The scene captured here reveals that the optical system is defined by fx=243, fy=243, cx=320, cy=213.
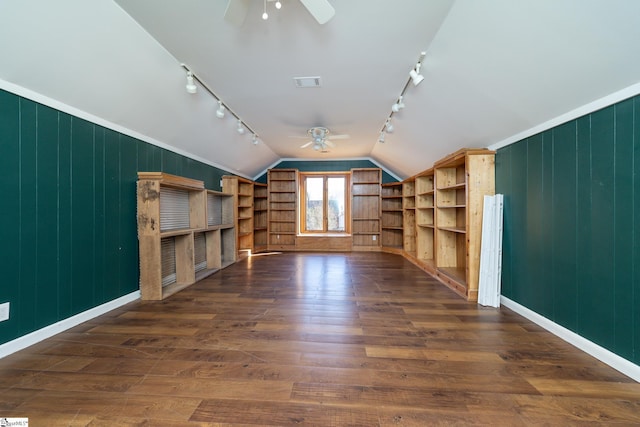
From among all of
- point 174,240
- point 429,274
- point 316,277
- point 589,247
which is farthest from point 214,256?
point 589,247

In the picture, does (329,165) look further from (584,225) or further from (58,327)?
(58,327)

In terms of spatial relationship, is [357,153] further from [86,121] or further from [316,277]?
[86,121]

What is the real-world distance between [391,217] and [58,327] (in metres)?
7.00

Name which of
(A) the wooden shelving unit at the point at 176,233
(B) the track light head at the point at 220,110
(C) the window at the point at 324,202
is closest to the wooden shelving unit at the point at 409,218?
(C) the window at the point at 324,202

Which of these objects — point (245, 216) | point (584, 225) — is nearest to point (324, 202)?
point (245, 216)

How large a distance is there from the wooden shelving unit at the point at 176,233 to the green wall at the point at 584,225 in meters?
4.37

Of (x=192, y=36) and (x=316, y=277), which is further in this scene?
(x=316, y=277)

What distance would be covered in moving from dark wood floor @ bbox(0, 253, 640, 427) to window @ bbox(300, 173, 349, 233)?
15.8 ft

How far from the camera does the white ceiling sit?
1.67 meters

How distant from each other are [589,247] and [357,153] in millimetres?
5543

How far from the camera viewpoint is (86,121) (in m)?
2.56

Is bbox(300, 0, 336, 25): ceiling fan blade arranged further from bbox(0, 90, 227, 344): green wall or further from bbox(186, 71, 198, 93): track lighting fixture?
bbox(0, 90, 227, 344): green wall

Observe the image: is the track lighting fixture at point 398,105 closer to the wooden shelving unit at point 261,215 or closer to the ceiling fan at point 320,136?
the ceiling fan at point 320,136

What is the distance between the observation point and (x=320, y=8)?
1.58 m
